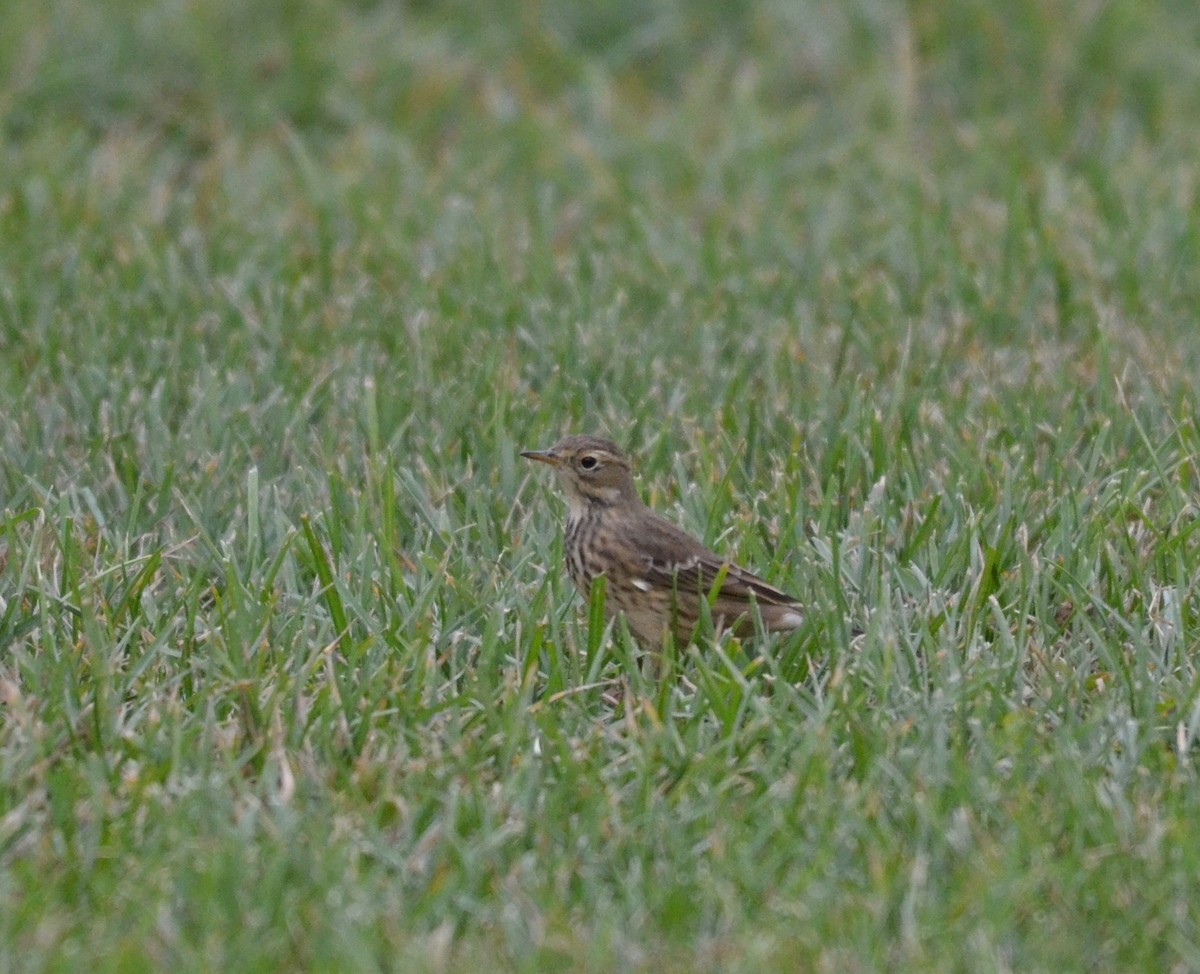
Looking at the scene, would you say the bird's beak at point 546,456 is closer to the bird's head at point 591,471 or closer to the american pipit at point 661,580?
the bird's head at point 591,471

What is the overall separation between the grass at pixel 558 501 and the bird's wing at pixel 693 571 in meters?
0.13

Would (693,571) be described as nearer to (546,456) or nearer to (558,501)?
(546,456)

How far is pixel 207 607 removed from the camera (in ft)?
15.9

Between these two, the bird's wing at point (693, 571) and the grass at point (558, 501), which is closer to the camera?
the grass at point (558, 501)

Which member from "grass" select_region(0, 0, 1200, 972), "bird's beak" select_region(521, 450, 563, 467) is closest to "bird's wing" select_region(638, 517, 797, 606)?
"grass" select_region(0, 0, 1200, 972)

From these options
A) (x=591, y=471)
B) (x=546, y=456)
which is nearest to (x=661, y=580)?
(x=591, y=471)

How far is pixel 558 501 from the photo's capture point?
216 inches

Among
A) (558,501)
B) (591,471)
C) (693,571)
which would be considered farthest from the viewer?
(558,501)

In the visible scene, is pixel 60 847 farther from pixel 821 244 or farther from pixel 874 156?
pixel 874 156

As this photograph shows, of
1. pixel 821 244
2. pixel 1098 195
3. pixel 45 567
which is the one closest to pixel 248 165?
pixel 821 244

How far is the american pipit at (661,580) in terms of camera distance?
4609 millimetres

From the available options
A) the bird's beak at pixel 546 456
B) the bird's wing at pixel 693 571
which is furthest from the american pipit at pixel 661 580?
the bird's beak at pixel 546 456

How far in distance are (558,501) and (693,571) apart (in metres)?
0.90

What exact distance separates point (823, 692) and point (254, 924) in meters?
1.47
